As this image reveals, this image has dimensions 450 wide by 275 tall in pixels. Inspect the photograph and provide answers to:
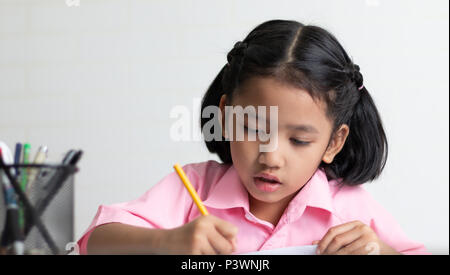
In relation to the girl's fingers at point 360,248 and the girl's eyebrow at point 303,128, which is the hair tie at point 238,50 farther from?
the girl's fingers at point 360,248

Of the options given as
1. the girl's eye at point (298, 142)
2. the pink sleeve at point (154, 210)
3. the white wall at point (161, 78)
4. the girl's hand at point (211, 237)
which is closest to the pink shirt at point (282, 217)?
the pink sleeve at point (154, 210)

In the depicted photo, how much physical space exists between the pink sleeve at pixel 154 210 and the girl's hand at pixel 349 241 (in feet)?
0.84

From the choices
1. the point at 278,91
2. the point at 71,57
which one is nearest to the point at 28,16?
the point at 71,57

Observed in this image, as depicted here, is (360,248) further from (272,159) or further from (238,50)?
(238,50)

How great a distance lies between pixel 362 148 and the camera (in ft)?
3.19

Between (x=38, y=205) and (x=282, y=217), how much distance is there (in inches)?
17.6

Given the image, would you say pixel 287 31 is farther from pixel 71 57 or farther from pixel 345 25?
pixel 71 57

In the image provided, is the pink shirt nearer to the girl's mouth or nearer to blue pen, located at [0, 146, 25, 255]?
the girl's mouth

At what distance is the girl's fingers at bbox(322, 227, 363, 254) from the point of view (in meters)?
0.69

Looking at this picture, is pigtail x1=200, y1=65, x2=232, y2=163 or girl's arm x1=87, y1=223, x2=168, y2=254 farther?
pigtail x1=200, y1=65, x2=232, y2=163

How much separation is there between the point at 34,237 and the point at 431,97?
1206 millimetres

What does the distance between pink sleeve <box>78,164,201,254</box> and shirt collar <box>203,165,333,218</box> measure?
0.04m

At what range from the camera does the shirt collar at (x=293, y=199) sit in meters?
0.87

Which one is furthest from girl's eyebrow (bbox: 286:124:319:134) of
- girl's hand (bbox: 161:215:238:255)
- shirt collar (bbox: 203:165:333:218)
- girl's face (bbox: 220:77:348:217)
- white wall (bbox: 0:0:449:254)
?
white wall (bbox: 0:0:449:254)
